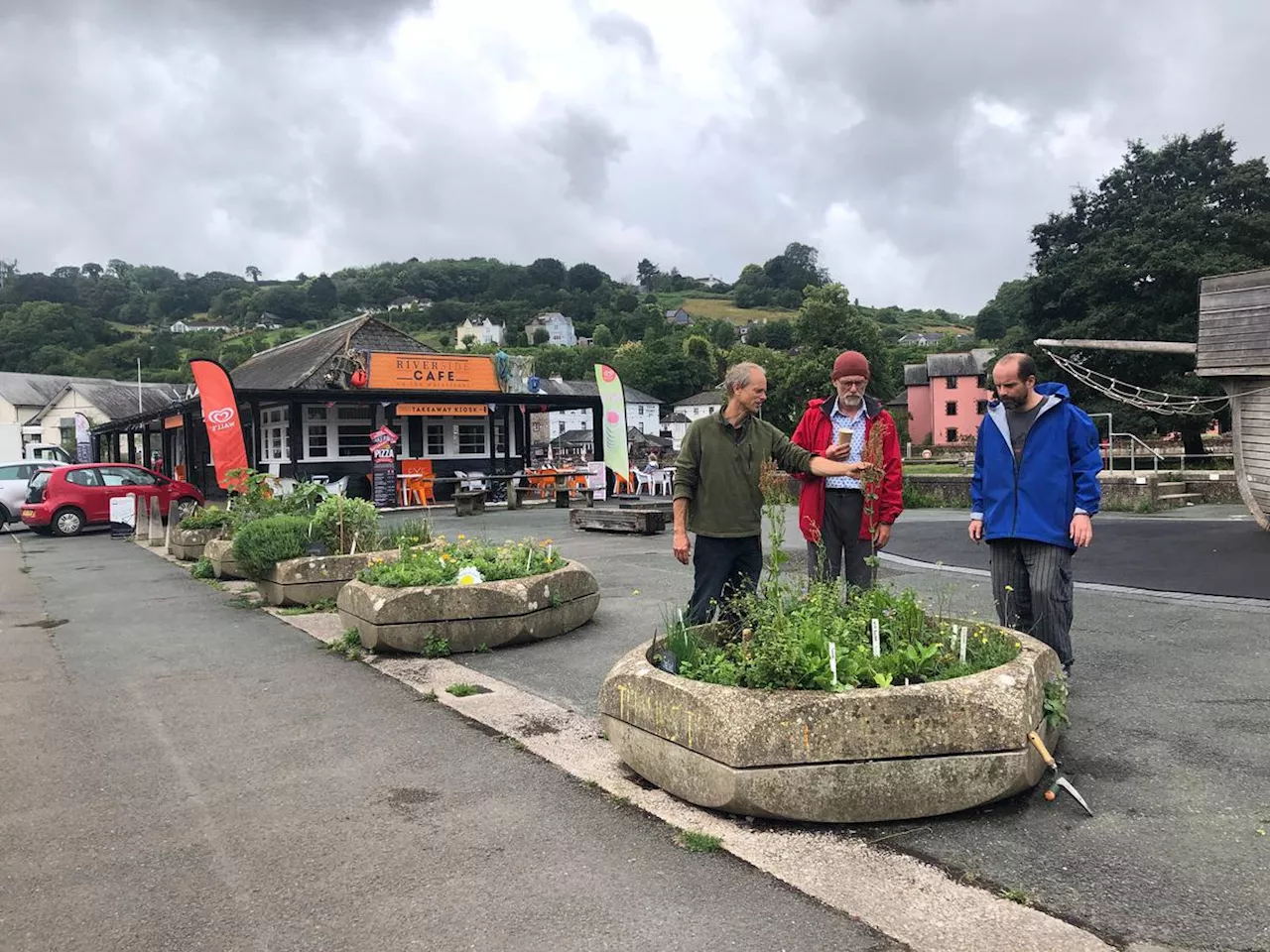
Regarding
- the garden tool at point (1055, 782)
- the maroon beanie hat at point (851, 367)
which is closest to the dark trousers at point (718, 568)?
the maroon beanie hat at point (851, 367)

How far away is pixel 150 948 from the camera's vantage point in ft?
8.89

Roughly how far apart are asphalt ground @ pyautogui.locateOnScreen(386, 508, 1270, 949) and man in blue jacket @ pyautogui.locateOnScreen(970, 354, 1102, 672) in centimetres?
47

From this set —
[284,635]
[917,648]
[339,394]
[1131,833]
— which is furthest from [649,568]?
[339,394]

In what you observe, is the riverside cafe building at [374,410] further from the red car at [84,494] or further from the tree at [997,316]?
the tree at [997,316]

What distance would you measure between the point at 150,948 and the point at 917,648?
3090 mm

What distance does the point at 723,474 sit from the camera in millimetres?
4988

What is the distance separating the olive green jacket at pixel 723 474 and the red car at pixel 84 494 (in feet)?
57.3

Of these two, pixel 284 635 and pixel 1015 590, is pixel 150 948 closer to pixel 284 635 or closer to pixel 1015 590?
pixel 1015 590

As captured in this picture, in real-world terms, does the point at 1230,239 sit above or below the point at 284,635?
above

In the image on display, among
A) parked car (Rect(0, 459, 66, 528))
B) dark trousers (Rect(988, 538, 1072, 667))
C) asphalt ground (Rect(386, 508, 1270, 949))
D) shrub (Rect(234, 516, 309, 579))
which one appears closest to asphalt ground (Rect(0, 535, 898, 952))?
asphalt ground (Rect(386, 508, 1270, 949))

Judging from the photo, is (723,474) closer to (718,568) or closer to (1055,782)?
(718,568)

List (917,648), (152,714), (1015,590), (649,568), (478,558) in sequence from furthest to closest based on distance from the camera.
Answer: (649,568), (478,558), (152,714), (1015,590), (917,648)

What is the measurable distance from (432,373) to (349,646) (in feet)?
70.0

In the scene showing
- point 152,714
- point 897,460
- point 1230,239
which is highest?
point 1230,239
